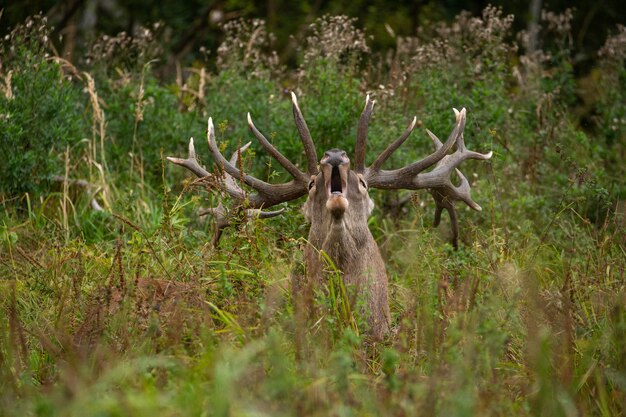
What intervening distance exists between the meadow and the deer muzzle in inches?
14.7

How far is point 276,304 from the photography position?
562 cm

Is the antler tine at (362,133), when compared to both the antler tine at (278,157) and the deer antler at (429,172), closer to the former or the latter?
the deer antler at (429,172)

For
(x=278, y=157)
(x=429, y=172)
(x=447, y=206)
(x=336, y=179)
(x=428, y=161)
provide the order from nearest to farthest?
(x=336, y=179)
(x=278, y=157)
(x=428, y=161)
(x=429, y=172)
(x=447, y=206)

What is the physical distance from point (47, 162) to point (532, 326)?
522 centimetres

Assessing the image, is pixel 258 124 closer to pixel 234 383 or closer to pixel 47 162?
pixel 47 162

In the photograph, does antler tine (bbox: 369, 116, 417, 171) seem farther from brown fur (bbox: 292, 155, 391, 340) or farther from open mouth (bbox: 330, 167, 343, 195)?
open mouth (bbox: 330, 167, 343, 195)

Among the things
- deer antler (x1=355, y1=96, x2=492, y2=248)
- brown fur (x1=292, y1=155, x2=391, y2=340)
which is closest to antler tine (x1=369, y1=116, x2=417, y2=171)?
deer antler (x1=355, y1=96, x2=492, y2=248)

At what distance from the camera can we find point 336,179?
618 centimetres

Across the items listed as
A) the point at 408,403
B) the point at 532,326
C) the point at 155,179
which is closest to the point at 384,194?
the point at 155,179

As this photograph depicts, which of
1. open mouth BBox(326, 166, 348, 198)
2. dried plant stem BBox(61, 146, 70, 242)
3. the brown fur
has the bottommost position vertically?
dried plant stem BBox(61, 146, 70, 242)

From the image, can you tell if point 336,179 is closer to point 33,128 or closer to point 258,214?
point 258,214

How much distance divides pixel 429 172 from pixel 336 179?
1114 millimetres

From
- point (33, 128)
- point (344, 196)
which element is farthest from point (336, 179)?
point (33, 128)

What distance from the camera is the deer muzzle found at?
5.96 meters
